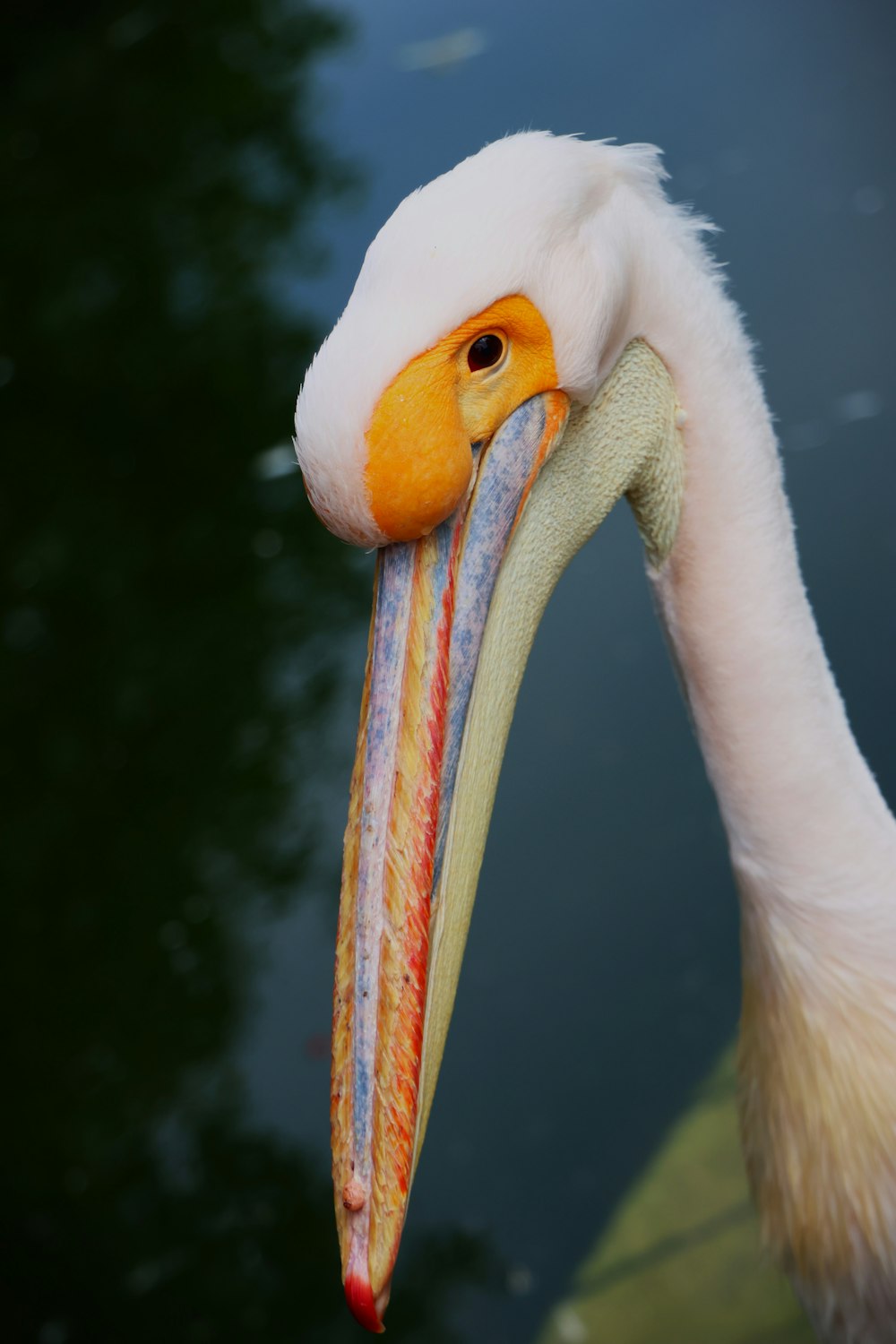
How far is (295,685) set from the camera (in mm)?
3807

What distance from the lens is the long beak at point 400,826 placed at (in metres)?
1.22

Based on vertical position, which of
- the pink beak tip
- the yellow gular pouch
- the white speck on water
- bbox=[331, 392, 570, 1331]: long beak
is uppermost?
the white speck on water

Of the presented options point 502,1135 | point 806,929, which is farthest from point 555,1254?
point 806,929

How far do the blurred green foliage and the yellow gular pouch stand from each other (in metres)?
1.82

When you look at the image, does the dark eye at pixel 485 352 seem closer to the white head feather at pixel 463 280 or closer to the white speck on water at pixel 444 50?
the white head feather at pixel 463 280

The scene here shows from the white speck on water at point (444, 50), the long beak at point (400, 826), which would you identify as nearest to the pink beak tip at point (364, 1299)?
the long beak at point (400, 826)

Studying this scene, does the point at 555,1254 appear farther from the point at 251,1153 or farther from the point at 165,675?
the point at 165,675

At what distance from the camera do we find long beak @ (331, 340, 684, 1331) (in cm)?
122

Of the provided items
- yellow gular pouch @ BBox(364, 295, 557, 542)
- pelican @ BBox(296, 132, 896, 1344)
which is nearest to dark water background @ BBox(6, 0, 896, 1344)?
pelican @ BBox(296, 132, 896, 1344)

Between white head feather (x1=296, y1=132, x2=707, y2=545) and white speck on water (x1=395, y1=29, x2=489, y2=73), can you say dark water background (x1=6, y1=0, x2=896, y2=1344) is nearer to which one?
white speck on water (x1=395, y1=29, x2=489, y2=73)

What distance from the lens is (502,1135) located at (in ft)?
9.18

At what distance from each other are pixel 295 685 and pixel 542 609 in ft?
7.97

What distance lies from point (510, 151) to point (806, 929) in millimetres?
878

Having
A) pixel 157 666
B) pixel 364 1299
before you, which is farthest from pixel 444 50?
pixel 364 1299
